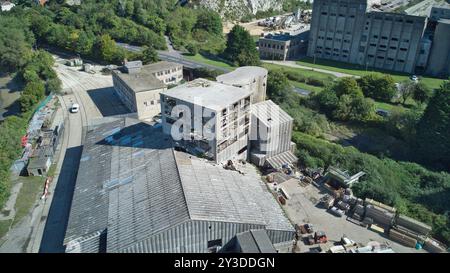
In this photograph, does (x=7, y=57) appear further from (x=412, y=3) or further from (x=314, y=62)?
(x=412, y=3)

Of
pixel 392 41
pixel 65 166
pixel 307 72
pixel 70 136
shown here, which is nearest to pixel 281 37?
pixel 307 72

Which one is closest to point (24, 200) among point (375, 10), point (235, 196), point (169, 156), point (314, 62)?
point (169, 156)

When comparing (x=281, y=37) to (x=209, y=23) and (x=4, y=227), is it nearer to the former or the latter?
(x=209, y=23)

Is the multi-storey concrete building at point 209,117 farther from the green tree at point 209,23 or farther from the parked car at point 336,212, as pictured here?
the green tree at point 209,23

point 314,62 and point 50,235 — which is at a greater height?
point 314,62

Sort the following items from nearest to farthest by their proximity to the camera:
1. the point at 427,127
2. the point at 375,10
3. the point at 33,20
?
the point at 427,127, the point at 375,10, the point at 33,20

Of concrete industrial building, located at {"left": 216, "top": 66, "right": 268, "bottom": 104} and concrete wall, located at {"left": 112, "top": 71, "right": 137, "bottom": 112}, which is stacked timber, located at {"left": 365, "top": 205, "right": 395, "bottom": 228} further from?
concrete wall, located at {"left": 112, "top": 71, "right": 137, "bottom": 112}
